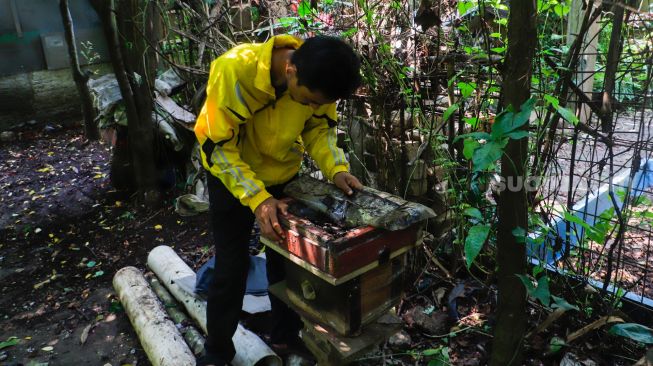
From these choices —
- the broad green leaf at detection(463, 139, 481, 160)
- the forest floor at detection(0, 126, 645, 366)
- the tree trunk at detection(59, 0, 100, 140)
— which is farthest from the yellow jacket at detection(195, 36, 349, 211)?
the tree trunk at detection(59, 0, 100, 140)

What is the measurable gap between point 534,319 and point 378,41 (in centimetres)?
200

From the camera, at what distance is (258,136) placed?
2.31 m

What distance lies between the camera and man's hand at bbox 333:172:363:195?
232 centimetres

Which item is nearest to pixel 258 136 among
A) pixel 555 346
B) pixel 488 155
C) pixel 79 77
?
pixel 488 155

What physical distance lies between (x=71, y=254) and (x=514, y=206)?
403 cm

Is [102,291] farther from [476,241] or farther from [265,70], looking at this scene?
[476,241]

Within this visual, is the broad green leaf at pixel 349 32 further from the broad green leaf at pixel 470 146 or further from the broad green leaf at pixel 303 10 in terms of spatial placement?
the broad green leaf at pixel 470 146

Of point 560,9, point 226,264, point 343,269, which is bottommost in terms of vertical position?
point 226,264

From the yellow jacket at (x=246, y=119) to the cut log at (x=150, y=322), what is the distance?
1133 mm

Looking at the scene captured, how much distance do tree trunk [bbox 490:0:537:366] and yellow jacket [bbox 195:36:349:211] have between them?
3.16 ft

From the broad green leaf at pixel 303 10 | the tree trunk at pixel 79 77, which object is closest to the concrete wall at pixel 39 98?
the tree trunk at pixel 79 77

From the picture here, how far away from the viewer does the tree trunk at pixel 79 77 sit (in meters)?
5.59

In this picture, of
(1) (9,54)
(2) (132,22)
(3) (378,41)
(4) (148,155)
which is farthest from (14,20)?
(3) (378,41)

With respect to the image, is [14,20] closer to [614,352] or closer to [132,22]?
Result: [132,22]
